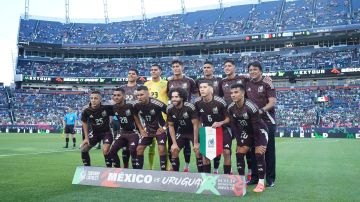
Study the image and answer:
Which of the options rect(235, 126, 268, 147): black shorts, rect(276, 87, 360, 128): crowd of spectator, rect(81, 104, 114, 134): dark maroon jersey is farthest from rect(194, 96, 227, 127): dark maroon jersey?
rect(276, 87, 360, 128): crowd of spectator

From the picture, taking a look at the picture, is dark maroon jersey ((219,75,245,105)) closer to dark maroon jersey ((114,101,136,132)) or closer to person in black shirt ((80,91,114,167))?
dark maroon jersey ((114,101,136,132))

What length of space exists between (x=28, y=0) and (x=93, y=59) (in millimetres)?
17290

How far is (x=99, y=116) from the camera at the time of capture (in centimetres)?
924

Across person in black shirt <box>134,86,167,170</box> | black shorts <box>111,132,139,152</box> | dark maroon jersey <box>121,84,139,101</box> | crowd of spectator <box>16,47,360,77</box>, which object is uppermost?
crowd of spectator <box>16,47,360,77</box>

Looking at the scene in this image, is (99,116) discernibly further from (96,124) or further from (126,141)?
(126,141)

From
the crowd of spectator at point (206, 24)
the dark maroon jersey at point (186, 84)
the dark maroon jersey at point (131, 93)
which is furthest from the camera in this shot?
the crowd of spectator at point (206, 24)

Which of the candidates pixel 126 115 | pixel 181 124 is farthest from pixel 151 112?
pixel 181 124

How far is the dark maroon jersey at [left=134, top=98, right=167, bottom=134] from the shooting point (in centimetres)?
884

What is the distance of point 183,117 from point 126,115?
1.53 m

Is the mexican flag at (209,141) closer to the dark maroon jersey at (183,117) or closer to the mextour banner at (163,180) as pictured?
the dark maroon jersey at (183,117)

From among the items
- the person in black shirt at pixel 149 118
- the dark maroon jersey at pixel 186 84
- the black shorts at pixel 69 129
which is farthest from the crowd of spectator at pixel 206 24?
the person in black shirt at pixel 149 118

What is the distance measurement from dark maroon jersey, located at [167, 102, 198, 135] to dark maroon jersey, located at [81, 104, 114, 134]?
1.75m

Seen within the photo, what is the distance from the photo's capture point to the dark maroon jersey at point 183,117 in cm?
829

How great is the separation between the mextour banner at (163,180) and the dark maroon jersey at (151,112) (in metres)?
1.69
